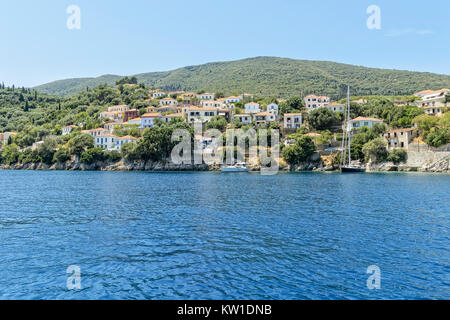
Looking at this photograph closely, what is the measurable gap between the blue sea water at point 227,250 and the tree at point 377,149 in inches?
1739

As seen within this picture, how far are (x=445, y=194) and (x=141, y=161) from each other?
69850 millimetres

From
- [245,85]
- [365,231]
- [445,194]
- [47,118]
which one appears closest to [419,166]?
[445,194]

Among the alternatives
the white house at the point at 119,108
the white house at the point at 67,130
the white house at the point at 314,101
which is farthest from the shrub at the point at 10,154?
the white house at the point at 314,101

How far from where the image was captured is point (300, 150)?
71.1 meters

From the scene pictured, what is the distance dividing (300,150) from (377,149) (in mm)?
16214

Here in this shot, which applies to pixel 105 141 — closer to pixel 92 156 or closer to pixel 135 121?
pixel 92 156

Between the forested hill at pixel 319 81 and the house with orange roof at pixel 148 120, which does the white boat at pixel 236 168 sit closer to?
the house with orange roof at pixel 148 120

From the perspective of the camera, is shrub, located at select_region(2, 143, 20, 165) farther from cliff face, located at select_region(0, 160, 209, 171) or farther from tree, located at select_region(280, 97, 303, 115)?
tree, located at select_region(280, 97, 303, 115)

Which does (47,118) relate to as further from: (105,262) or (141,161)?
(105,262)

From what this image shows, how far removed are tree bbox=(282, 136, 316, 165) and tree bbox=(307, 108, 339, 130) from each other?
13.8m

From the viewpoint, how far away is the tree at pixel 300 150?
71.2 m

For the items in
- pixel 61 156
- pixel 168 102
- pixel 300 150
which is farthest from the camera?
pixel 168 102

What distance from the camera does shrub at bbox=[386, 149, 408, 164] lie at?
6631 cm

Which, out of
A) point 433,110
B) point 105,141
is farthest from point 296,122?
point 105,141
